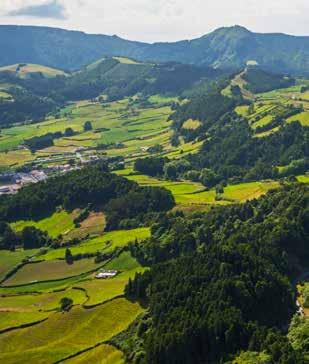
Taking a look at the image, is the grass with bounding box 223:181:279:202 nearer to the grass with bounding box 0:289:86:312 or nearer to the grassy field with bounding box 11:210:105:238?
the grassy field with bounding box 11:210:105:238

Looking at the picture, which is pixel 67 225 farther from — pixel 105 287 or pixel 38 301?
pixel 105 287

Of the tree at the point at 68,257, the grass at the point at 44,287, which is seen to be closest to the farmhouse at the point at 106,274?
the grass at the point at 44,287

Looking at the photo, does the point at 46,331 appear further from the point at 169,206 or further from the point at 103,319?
the point at 169,206

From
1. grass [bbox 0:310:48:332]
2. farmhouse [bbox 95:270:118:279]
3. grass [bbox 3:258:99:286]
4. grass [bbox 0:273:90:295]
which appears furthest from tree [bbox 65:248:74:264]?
grass [bbox 0:310:48:332]

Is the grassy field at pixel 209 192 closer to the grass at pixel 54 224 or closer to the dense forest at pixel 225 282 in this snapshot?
the dense forest at pixel 225 282

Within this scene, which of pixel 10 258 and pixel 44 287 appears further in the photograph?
pixel 10 258

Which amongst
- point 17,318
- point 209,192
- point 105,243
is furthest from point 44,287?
point 209,192
